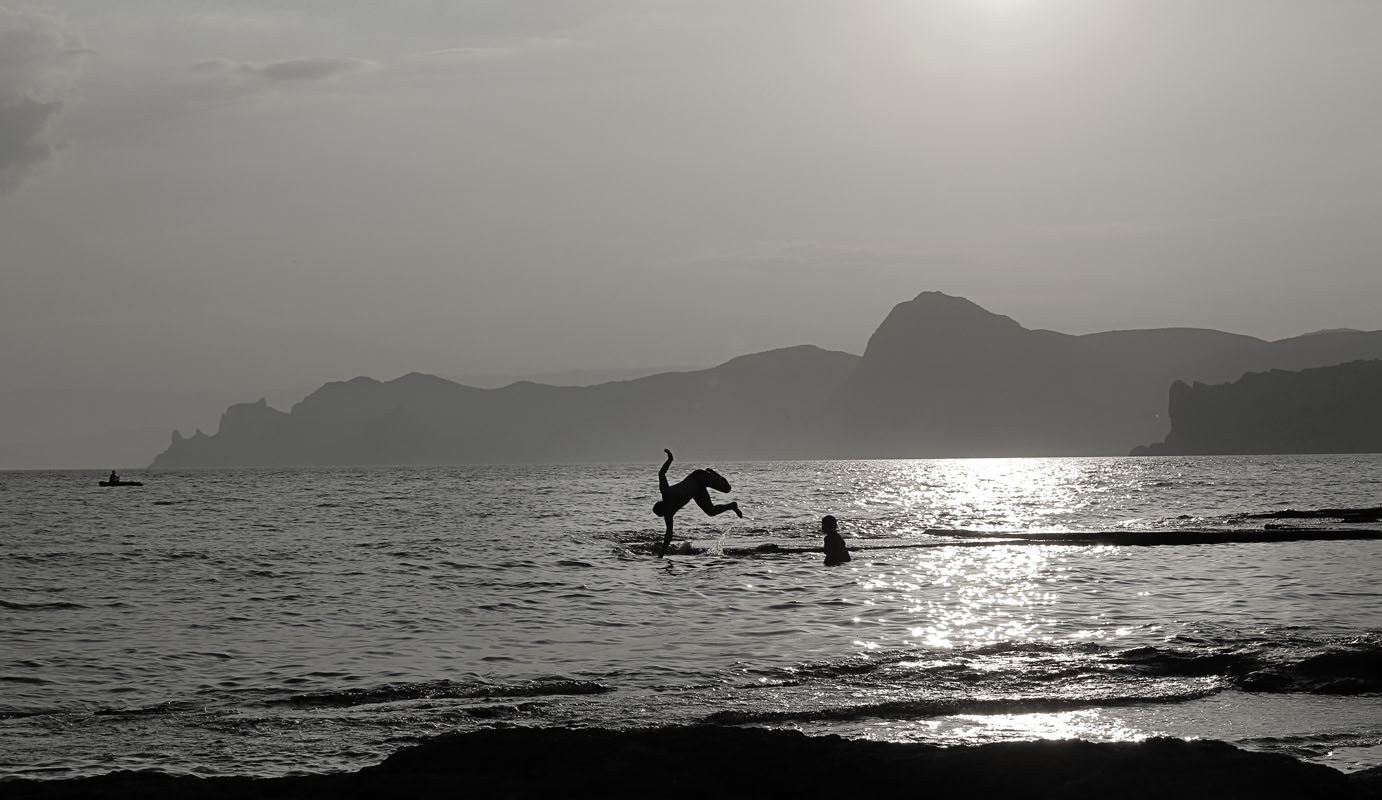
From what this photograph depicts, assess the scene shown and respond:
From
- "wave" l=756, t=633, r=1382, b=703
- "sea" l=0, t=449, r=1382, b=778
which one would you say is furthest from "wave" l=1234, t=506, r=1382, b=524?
"wave" l=756, t=633, r=1382, b=703

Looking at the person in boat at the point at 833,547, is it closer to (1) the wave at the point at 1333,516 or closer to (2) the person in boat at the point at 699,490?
(2) the person in boat at the point at 699,490

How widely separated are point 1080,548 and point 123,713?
3288 centimetres

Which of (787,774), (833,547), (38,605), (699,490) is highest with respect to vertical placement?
(699,490)

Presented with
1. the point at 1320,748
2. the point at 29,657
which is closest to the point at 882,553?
the point at 29,657

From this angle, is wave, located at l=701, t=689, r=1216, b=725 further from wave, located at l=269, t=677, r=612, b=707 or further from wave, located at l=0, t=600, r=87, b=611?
wave, located at l=0, t=600, r=87, b=611

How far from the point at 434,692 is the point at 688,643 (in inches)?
213

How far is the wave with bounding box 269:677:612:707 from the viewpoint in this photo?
16531mm

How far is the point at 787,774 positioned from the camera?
31.4ft

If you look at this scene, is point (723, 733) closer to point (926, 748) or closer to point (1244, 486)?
point (926, 748)

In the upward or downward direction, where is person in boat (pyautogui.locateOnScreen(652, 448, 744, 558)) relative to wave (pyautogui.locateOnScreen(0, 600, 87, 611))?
upward

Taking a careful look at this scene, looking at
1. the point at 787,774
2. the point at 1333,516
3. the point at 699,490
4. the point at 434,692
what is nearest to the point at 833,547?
the point at 699,490

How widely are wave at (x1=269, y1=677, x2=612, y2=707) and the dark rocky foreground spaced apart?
637 cm

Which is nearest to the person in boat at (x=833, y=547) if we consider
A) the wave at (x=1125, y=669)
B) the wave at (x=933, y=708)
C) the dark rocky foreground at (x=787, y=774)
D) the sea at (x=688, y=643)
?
the sea at (x=688, y=643)

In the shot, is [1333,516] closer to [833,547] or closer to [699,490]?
[833,547]
